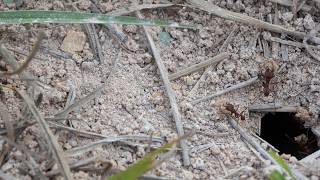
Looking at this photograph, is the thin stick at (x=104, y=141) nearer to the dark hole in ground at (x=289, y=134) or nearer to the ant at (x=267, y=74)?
the ant at (x=267, y=74)

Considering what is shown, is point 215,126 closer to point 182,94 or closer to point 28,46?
point 182,94

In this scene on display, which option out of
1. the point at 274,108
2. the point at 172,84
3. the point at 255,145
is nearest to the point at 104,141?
the point at 172,84

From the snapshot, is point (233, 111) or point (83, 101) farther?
point (233, 111)

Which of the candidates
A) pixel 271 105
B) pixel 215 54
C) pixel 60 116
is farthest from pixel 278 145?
pixel 60 116

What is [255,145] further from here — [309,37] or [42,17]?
[42,17]

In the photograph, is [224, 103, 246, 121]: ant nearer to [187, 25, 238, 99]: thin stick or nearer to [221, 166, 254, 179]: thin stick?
[187, 25, 238, 99]: thin stick

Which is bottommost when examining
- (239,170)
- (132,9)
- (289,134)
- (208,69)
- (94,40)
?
(289,134)
